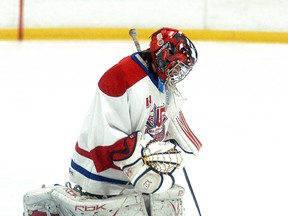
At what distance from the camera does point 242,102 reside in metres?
5.11

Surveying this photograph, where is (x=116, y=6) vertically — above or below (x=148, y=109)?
above

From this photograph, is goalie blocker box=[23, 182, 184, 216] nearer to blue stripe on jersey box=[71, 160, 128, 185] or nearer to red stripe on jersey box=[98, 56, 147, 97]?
blue stripe on jersey box=[71, 160, 128, 185]

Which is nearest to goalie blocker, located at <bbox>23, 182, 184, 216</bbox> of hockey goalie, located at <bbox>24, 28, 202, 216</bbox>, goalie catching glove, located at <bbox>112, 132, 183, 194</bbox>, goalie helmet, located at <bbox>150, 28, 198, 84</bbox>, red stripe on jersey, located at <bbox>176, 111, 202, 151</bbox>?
hockey goalie, located at <bbox>24, 28, 202, 216</bbox>

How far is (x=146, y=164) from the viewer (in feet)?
7.73

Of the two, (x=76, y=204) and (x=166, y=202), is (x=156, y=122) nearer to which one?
(x=166, y=202)

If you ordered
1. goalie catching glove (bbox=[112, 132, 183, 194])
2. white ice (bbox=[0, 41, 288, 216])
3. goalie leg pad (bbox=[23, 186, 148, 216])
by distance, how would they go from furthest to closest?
white ice (bbox=[0, 41, 288, 216]) → goalie leg pad (bbox=[23, 186, 148, 216]) → goalie catching glove (bbox=[112, 132, 183, 194])

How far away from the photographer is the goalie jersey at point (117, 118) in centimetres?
239

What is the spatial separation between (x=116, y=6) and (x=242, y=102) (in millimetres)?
2083

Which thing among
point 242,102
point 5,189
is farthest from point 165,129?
point 242,102

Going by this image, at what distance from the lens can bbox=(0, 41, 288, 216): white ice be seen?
3484 millimetres

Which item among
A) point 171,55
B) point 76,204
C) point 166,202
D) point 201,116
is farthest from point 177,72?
point 201,116

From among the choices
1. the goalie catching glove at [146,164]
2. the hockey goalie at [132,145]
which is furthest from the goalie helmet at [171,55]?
the goalie catching glove at [146,164]

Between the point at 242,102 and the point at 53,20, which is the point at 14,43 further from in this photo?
the point at 242,102

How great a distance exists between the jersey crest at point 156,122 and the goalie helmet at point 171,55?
0.36 ft
